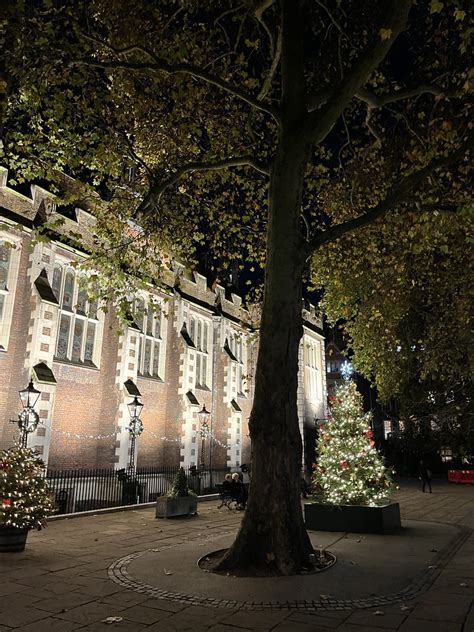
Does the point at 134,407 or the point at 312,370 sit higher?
the point at 312,370

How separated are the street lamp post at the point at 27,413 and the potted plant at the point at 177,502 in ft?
14.0

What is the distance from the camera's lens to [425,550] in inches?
349

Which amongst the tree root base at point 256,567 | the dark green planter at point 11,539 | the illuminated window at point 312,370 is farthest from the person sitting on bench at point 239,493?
the illuminated window at point 312,370

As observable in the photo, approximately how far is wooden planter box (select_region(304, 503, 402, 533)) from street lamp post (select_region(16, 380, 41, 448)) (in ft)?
27.0

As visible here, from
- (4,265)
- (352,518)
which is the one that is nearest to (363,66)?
(352,518)

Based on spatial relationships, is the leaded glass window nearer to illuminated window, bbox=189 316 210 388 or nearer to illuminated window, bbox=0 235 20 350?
illuminated window, bbox=0 235 20 350

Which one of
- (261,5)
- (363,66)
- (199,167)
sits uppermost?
(261,5)

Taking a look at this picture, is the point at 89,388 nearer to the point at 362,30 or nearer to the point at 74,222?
the point at 74,222

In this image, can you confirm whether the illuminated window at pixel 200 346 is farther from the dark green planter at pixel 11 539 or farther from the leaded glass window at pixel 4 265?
the dark green planter at pixel 11 539

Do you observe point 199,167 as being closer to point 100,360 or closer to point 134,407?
point 134,407

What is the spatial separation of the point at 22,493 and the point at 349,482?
716 centimetres

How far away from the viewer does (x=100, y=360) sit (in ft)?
63.3

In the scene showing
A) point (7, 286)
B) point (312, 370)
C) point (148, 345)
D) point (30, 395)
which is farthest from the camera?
point (312, 370)

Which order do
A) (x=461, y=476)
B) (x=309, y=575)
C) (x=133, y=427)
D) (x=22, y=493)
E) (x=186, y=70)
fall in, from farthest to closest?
1. (x=461, y=476)
2. (x=133, y=427)
3. (x=186, y=70)
4. (x=22, y=493)
5. (x=309, y=575)
